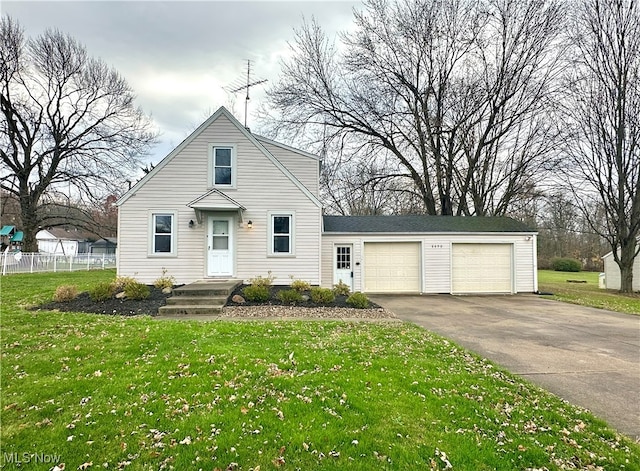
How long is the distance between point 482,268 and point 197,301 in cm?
1194

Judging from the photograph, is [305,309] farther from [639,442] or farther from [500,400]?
[639,442]

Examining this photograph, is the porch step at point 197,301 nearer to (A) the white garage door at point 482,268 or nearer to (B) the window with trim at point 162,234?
(B) the window with trim at point 162,234

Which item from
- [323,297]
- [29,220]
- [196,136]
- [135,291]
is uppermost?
[196,136]

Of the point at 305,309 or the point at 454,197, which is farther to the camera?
the point at 454,197

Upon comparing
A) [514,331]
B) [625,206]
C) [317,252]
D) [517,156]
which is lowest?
[514,331]

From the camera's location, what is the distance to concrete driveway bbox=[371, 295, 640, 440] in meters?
4.05

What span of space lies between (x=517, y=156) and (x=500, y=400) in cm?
2087

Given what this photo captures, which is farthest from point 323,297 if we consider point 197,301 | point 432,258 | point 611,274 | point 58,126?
point 58,126

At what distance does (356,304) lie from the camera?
966 centimetres

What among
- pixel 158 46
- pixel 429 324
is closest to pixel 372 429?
pixel 429 324

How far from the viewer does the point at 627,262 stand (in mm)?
17297

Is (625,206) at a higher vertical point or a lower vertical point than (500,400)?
higher

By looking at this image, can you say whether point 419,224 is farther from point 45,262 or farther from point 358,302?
point 45,262

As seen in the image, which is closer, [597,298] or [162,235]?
[162,235]
